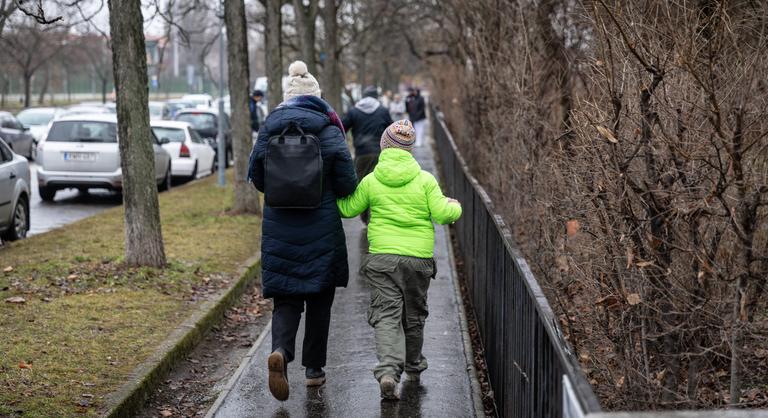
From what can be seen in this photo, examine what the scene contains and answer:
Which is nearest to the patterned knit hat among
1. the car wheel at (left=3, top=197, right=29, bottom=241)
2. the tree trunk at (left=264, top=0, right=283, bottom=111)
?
the car wheel at (left=3, top=197, right=29, bottom=241)

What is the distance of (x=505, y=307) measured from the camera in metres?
6.25

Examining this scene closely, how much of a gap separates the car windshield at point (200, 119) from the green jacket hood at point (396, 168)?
24944 mm

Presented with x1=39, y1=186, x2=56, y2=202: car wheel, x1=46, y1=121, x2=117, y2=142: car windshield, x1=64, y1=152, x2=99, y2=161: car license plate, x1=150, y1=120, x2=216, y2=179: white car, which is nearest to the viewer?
x1=64, y1=152, x2=99, y2=161: car license plate

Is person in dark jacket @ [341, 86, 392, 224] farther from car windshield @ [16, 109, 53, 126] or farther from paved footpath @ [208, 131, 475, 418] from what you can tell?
car windshield @ [16, 109, 53, 126]

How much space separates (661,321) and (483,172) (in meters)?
9.88

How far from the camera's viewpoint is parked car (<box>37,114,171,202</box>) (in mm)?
19781

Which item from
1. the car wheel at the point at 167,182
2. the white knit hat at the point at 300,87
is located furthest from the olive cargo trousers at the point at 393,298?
the car wheel at the point at 167,182

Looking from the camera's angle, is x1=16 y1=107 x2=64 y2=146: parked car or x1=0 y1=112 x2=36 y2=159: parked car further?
x1=16 y1=107 x2=64 y2=146: parked car

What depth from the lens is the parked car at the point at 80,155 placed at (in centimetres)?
1978

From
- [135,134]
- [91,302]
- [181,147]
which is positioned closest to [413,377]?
[91,302]

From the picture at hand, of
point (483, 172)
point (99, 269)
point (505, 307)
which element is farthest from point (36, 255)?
point (505, 307)

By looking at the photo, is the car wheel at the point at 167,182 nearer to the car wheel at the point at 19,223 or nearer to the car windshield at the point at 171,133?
the car windshield at the point at 171,133

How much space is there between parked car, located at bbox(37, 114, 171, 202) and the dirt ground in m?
9.89

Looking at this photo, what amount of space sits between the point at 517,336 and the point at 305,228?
156cm
